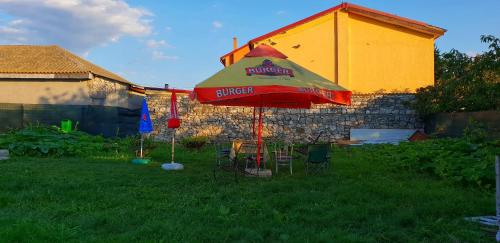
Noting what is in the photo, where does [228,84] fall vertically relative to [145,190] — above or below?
above

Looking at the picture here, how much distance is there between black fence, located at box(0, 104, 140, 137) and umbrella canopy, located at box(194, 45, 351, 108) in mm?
10195

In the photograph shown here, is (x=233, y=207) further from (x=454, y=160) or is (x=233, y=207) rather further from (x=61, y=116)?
(x=61, y=116)

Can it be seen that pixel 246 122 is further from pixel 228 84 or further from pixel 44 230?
pixel 44 230

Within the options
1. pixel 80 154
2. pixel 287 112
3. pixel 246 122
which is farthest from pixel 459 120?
pixel 80 154

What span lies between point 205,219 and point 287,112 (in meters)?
12.3

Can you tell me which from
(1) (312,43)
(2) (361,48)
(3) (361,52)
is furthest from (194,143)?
(2) (361,48)

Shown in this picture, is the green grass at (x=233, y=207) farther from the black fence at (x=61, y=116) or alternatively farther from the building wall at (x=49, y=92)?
the building wall at (x=49, y=92)

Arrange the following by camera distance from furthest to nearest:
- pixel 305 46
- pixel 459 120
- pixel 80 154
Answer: pixel 305 46, pixel 459 120, pixel 80 154

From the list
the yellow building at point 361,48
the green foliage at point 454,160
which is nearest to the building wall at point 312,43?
the yellow building at point 361,48

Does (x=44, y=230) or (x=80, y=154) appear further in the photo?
(x=80, y=154)

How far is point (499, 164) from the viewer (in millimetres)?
5137

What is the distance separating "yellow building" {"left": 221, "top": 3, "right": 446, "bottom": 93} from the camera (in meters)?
20.1

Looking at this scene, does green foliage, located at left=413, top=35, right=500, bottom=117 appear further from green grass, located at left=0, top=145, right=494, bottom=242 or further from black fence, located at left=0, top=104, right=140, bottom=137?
black fence, located at left=0, top=104, right=140, bottom=137

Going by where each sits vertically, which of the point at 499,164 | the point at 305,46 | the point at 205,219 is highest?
the point at 305,46
